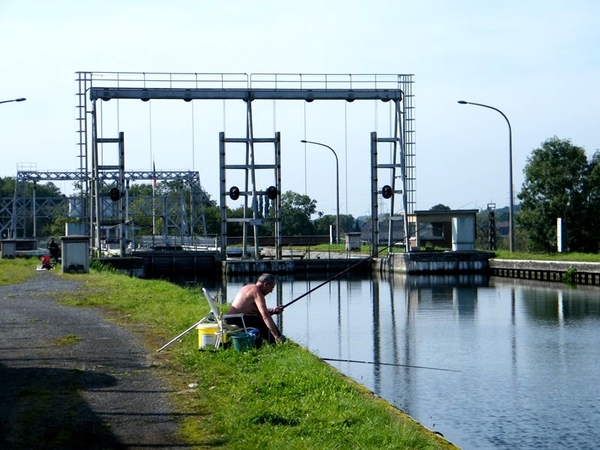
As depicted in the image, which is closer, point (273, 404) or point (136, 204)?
point (273, 404)

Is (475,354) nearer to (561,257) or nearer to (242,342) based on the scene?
(242,342)

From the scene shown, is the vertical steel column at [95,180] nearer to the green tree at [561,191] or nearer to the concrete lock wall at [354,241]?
the concrete lock wall at [354,241]

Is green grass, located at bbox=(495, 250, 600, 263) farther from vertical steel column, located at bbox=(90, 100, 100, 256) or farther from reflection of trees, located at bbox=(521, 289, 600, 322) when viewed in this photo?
vertical steel column, located at bbox=(90, 100, 100, 256)

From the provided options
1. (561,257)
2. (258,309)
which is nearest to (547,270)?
(561,257)

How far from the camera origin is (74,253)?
36.0 m

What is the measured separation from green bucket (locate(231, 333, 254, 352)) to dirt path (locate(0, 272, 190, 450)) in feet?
3.97

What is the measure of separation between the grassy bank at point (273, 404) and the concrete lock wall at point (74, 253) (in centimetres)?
2131

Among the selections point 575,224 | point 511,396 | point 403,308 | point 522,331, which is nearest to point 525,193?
point 575,224

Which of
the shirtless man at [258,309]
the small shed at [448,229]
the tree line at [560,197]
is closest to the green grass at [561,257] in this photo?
the small shed at [448,229]

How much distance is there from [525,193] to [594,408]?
51.1 m

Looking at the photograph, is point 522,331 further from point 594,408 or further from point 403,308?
point 594,408

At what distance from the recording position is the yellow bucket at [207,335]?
1342 centimetres

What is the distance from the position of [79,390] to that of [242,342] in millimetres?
3175

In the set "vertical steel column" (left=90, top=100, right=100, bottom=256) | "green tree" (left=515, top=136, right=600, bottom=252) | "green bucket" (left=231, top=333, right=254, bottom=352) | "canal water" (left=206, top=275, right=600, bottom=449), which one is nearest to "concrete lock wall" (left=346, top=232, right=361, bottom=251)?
"green tree" (left=515, top=136, right=600, bottom=252)
